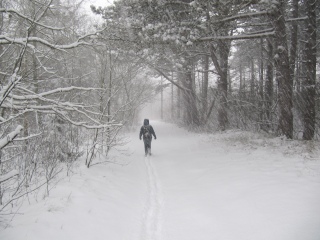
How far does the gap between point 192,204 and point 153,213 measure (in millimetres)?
982

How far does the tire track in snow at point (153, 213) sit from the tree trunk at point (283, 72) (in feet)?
20.0

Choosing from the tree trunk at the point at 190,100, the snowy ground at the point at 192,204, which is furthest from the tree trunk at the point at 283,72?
the tree trunk at the point at 190,100

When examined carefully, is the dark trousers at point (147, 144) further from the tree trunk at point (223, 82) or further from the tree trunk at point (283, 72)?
the tree trunk at point (283, 72)

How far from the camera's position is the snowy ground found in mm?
3799

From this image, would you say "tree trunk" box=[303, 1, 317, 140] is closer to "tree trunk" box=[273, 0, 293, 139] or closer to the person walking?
"tree trunk" box=[273, 0, 293, 139]

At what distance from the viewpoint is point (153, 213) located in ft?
16.3

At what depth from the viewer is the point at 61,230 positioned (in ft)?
12.1

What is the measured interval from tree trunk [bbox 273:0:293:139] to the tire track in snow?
6111mm

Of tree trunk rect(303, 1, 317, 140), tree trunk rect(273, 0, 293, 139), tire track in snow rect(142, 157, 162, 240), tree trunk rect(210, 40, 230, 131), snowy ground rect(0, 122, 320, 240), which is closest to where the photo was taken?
snowy ground rect(0, 122, 320, 240)

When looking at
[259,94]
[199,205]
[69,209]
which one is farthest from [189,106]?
[69,209]

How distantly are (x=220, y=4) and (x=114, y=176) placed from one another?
685 centimetres

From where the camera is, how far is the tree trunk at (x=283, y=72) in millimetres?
9180

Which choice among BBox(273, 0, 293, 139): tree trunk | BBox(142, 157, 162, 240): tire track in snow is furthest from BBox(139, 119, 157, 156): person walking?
BBox(273, 0, 293, 139): tree trunk

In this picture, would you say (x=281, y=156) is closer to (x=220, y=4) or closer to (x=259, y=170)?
(x=259, y=170)
